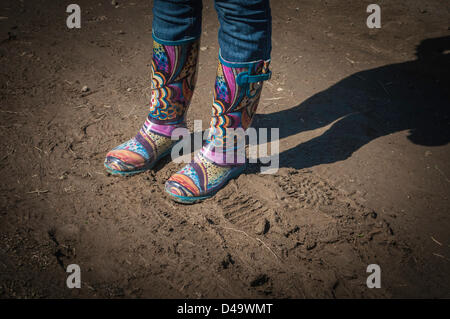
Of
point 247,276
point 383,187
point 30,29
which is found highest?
point 30,29

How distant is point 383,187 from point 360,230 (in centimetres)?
36

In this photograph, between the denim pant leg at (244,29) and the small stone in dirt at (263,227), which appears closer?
the denim pant leg at (244,29)

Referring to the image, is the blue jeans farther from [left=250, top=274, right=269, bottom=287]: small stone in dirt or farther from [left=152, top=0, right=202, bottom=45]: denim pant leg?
[left=250, top=274, right=269, bottom=287]: small stone in dirt

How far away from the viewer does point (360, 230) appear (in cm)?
157

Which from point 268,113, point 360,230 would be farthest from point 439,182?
point 268,113

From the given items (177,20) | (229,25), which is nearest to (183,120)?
(177,20)

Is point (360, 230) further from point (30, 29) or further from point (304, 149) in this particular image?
point (30, 29)

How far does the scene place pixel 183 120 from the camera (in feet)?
5.93

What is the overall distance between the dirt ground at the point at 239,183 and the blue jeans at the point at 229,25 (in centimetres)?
66

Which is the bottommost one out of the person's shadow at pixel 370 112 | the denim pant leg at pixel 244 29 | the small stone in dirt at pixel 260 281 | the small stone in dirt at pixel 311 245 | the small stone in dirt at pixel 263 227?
the small stone in dirt at pixel 260 281

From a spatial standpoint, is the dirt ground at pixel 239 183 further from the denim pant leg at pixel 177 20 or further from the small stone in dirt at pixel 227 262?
the denim pant leg at pixel 177 20

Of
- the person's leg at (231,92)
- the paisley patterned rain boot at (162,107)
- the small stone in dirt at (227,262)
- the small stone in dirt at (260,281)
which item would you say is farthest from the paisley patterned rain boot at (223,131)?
the small stone in dirt at (260,281)

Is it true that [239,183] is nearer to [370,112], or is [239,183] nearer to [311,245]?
[311,245]

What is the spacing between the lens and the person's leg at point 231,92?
1284mm
